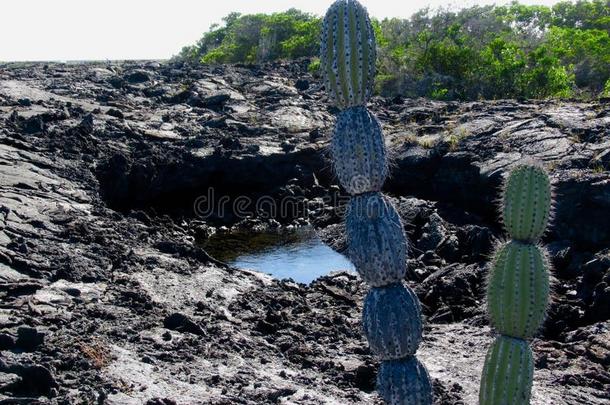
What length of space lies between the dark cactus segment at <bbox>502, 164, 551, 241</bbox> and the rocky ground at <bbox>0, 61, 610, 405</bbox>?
126 inches

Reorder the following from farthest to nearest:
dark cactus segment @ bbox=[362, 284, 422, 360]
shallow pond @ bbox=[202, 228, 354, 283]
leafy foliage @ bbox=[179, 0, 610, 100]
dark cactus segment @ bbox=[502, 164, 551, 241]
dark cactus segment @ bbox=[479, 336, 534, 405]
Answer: leafy foliage @ bbox=[179, 0, 610, 100] → shallow pond @ bbox=[202, 228, 354, 283] → dark cactus segment @ bbox=[362, 284, 422, 360] → dark cactus segment @ bbox=[479, 336, 534, 405] → dark cactus segment @ bbox=[502, 164, 551, 241]

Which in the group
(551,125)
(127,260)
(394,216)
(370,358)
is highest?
(551,125)

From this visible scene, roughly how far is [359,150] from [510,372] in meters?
1.70

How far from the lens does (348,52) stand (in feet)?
14.4

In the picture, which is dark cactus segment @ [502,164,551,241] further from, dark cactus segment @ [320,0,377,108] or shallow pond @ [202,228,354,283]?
shallow pond @ [202,228,354,283]

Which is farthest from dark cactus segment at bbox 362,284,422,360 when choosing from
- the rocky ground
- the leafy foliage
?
the leafy foliage

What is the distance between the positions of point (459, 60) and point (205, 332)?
51.5ft

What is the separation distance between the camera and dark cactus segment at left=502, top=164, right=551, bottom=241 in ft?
14.3

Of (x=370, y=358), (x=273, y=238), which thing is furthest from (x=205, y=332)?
(x=273, y=238)

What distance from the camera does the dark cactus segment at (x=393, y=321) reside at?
4.62 meters

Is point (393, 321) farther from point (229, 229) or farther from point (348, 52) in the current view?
point (229, 229)

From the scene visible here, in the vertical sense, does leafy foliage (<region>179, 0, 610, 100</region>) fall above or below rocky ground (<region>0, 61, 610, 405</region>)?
above

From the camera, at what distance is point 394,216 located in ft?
15.2

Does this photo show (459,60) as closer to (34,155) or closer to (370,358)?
(34,155)
